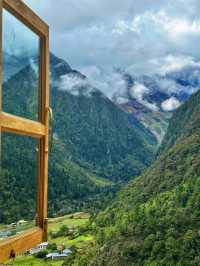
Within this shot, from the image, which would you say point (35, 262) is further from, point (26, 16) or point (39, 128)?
point (26, 16)

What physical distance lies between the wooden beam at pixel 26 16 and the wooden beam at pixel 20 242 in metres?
0.82

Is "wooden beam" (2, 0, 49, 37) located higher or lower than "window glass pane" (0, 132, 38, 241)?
higher

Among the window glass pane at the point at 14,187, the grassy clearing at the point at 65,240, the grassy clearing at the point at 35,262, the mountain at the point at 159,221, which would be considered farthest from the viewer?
the grassy clearing at the point at 65,240

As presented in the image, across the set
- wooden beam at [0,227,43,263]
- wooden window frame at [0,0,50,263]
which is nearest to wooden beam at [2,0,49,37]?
wooden window frame at [0,0,50,263]

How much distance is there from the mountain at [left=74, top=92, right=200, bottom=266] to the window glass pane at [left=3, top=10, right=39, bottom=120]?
155ft

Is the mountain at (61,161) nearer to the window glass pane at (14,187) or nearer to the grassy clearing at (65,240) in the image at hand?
the window glass pane at (14,187)

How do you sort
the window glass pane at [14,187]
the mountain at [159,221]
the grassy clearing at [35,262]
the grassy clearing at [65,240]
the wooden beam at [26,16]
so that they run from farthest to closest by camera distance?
1. the grassy clearing at [65,240]
2. the grassy clearing at [35,262]
3. the mountain at [159,221]
4. the wooden beam at [26,16]
5. the window glass pane at [14,187]

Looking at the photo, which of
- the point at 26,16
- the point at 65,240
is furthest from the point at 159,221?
the point at 26,16

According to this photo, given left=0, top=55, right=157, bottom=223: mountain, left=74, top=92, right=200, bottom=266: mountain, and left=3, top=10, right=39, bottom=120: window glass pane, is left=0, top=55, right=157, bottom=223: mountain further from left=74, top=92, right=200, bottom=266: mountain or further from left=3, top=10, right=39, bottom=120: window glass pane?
left=74, top=92, right=200, bottom=266: mountain

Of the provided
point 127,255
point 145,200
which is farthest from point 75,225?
point 127,255

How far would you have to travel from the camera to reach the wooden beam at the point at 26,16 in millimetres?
1880

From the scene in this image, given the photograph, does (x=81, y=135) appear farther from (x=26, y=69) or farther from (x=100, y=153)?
(x=26, y=69)

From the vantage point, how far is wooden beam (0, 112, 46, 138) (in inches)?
70.2

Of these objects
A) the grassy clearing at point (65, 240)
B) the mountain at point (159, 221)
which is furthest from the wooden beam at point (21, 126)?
the mountain at point (159, 221)
